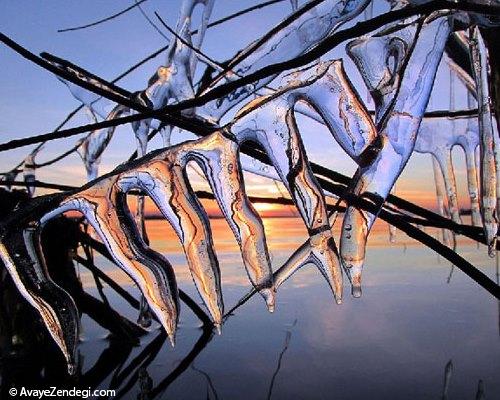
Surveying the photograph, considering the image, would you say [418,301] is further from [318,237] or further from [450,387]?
[318,237]

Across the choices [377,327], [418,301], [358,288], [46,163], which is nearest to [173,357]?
[377,327]

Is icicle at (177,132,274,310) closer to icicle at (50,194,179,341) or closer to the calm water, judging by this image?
icicle at (50,194,179,341)

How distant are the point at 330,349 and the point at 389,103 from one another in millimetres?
1258

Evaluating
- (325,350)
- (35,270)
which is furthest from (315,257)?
(325,350)

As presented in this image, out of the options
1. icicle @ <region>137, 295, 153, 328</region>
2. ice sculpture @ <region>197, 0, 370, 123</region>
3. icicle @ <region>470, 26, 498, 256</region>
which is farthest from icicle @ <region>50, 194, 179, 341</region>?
icicle @ <region>137, 295, 153, 328</region>

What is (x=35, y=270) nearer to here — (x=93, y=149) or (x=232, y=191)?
(x=232, y=191)

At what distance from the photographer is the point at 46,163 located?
7.85 feet

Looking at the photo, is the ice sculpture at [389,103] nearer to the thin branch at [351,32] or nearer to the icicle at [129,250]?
the thin branch at [351,32]

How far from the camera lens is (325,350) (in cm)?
195

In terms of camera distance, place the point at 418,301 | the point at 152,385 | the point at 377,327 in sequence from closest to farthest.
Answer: the point at 152,385
the point at 377,327
the point at 418,301

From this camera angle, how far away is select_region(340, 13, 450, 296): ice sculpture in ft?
2.97

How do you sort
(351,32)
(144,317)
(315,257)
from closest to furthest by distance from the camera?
(351,32)
(315,257)
(144,317)

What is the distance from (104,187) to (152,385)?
2.93 feet

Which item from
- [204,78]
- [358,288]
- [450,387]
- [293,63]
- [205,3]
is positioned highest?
[205,3]
